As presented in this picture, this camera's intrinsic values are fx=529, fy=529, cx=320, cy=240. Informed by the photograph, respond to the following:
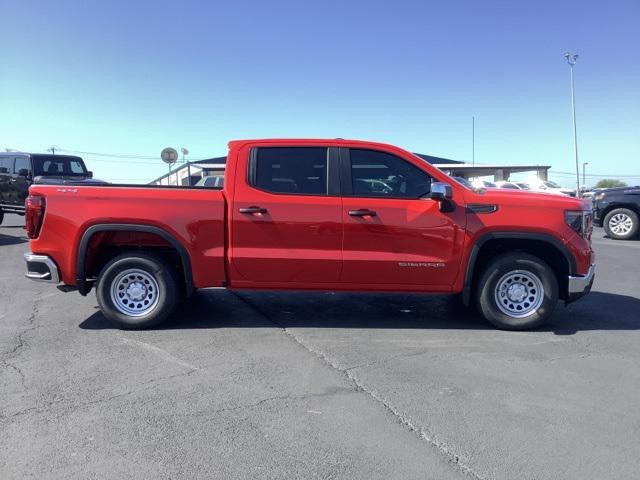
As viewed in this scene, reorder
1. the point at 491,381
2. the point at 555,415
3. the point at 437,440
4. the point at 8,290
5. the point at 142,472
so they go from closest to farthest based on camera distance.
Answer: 1. the point at 142,472
2. the point at 437,440
3. the point at 555,415
4. the point at 491,381
5. the point at 8,290

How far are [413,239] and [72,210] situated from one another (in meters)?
3.46

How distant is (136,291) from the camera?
18.3 ft

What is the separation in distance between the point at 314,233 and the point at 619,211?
12.0 meters

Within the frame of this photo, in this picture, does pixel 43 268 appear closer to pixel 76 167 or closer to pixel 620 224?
pixel 76 167

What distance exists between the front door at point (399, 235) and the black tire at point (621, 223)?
11.0 m

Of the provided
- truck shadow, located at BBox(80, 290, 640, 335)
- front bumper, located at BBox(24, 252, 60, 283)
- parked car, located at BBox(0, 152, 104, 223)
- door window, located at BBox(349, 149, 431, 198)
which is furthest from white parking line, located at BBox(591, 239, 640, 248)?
parked car, located at BBox(0, 152, 104, 223)

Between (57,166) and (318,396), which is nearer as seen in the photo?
(318,396)

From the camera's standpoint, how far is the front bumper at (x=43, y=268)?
539cm

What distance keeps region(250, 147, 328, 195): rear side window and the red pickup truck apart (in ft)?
0.04

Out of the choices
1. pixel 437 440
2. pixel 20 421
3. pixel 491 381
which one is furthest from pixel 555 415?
pixel 20 421

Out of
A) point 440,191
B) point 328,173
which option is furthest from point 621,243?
point 328,173

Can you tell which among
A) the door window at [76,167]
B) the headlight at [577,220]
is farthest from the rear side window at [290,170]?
the door window at [76,167]

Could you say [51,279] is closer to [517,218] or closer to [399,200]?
[399,200]

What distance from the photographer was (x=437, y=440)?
3260mm
